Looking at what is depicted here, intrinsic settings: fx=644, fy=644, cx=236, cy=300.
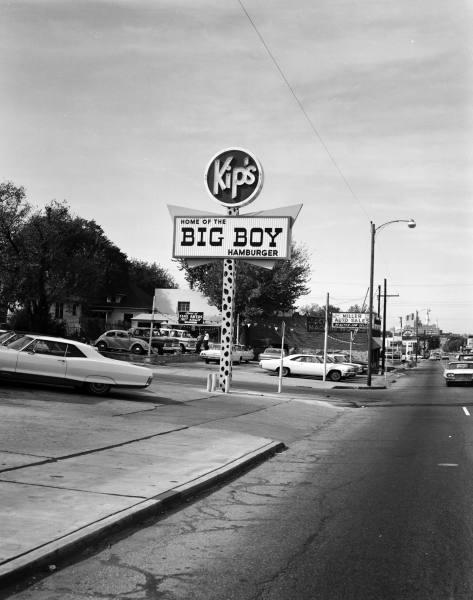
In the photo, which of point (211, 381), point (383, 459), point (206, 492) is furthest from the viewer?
point (211, 381)

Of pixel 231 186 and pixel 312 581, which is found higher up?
pixel 231 186

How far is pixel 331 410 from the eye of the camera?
64.8ft

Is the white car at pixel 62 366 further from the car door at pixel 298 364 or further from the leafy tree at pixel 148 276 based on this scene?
the leafy tree at pixel 148 276

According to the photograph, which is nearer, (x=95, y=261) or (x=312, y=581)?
(x=312, y=581)

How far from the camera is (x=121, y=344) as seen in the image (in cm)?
4038

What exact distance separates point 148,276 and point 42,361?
88144 millimetres

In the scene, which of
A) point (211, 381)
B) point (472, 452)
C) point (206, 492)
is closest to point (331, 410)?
point (211, 381)

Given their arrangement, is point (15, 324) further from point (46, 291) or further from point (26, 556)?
point (26, 556)

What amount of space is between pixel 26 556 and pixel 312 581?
6.84ft

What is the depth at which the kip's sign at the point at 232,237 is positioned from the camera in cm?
2231

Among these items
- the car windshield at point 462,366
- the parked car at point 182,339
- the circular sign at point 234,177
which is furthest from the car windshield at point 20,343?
the parked car at point 182,339

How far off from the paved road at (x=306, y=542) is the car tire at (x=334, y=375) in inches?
1033

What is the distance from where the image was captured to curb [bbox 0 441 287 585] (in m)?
4.53

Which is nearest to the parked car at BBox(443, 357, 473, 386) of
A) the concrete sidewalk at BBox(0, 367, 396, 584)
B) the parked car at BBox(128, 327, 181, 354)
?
the parked car at BBox(128, 327, 181, 354)
